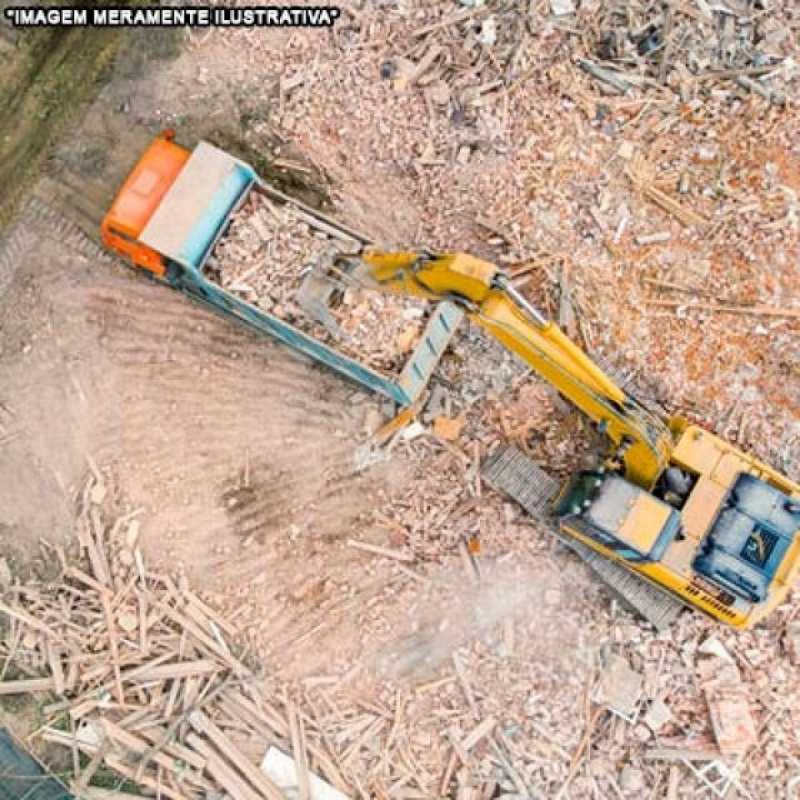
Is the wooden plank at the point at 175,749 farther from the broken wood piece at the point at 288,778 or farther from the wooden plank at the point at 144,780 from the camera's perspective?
the broken wood piece at the point at 288,778

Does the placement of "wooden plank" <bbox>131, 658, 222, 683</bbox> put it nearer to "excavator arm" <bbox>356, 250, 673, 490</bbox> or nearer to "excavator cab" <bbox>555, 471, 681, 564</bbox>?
"excavator cab" <bbox>555, 471, 681, 564</bbox>

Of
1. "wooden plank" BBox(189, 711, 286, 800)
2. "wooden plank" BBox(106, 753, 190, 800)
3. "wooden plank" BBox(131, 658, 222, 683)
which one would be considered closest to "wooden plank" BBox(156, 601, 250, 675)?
"wooden plank" BBox(131, 658, 222, 683)

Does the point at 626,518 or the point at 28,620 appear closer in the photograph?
the point at 626,518

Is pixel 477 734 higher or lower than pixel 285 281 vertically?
lower

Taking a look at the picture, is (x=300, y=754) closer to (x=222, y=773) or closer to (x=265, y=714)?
(x=265, y=714)

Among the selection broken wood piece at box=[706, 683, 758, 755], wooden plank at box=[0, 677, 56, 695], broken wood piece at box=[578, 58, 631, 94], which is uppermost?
broken wood piece at box=[578, 58, 631, 94]

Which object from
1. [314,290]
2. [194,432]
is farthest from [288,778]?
[314,290]

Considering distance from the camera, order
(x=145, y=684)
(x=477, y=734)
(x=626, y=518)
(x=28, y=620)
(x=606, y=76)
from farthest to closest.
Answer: (x=606, y=76) → (x=28, y=620) → (x=145, y=684) → (x=477, y=734) → (x=626, y=518)
